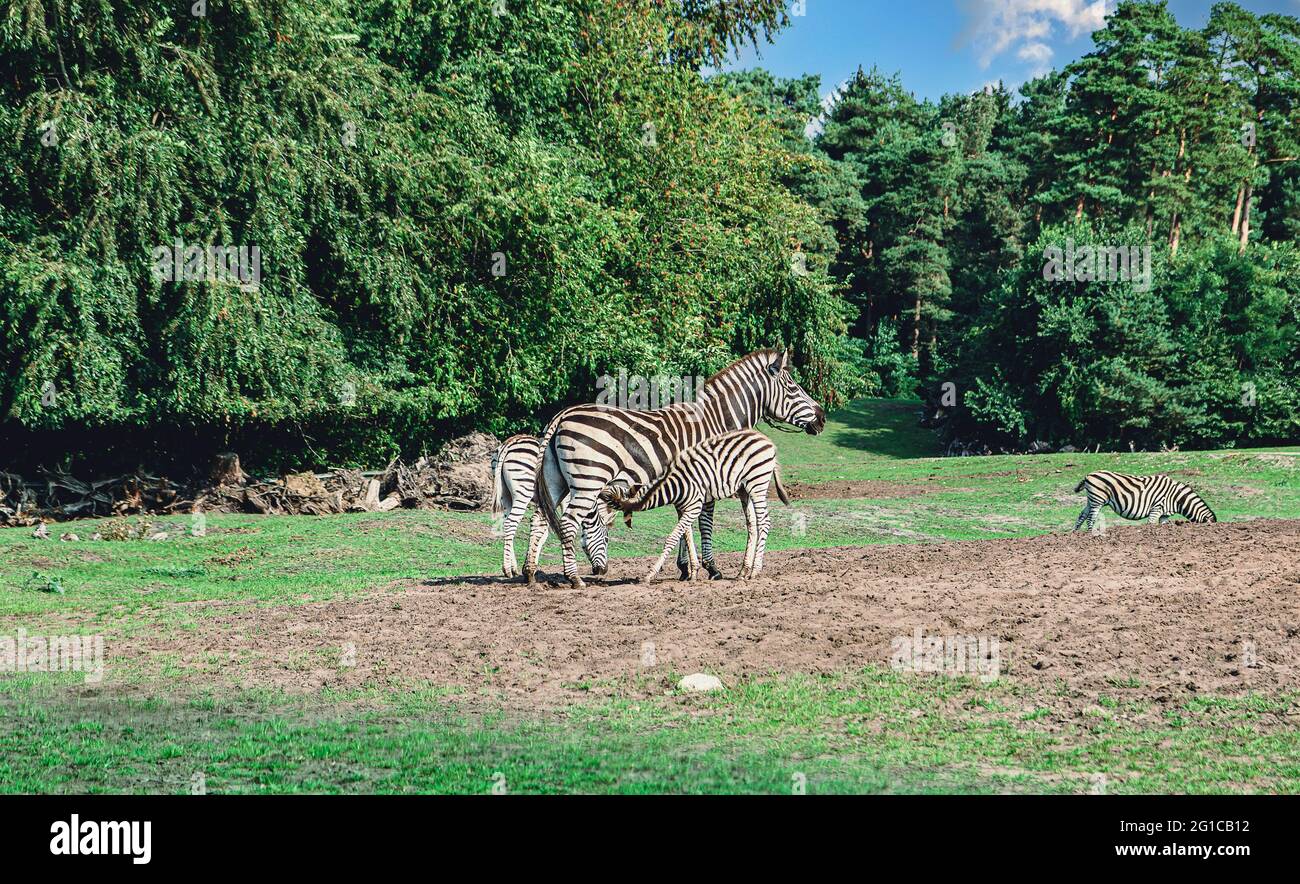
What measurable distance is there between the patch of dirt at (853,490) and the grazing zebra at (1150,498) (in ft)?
27.2

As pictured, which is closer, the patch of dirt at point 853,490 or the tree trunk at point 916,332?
the patch of dirt at point 853,490

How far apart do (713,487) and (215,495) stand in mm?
15392

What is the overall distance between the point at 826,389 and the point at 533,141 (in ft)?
49.4

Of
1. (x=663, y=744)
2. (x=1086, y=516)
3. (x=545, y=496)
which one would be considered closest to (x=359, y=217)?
(x=545, y=496)

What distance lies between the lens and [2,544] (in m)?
22.6

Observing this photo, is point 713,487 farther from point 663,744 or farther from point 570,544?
point 663,744

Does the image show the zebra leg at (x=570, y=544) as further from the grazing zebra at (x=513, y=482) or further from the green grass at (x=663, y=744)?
the green grass at (x=663, y=744)

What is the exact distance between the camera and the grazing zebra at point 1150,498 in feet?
87.4

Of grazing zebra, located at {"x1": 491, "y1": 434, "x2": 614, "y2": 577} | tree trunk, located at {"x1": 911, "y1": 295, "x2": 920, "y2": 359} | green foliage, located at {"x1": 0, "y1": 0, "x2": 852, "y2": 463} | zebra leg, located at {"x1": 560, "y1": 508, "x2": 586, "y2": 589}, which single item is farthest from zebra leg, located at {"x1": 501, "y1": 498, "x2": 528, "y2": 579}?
tree trunk, located at {"x1": 911, "y1": 295, "x2": 920, "y2": 359}

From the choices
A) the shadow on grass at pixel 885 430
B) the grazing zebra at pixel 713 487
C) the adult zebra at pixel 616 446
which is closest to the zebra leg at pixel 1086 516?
the adult zebra at pixel 616 446

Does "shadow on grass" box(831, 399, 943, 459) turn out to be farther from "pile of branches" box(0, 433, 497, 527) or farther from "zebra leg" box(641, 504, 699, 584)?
"zebra leg" box(641, 504, 699, 584)

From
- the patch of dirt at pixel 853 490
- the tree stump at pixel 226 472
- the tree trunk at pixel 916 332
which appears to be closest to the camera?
the tree stump at pixel 226 472

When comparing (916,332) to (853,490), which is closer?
(853,490)

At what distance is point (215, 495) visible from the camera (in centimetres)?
2931
